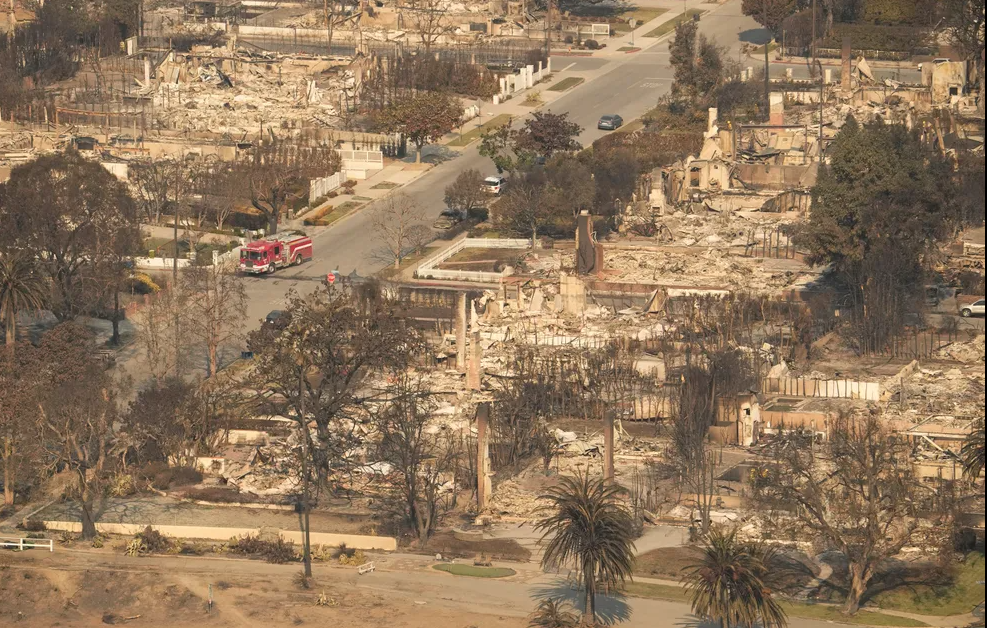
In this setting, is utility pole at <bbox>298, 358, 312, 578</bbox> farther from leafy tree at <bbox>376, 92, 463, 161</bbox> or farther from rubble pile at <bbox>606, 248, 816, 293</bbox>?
leafy tree at <bbox>376, 92, 463, 161</bbox>

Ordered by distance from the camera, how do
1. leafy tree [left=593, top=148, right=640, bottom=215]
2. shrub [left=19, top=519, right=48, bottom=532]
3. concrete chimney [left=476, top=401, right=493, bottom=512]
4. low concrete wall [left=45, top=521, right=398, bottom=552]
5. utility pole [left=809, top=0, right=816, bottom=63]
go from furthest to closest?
utility pole [left=809, top=0, right=816, bottom=63], leafy tree [left=593, top=148, right=640, bottom=215], concrete chimney [left=476, top=401, right=493, bottom=512], shrub [left=19, top=519, right=48, bottom=532], low concrete wall [left=45, top=521, right=398, bottom=552]

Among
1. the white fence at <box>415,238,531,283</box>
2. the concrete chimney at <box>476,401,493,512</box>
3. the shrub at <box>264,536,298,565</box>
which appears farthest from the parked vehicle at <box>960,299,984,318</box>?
the shrub at <box>264,536,298,565</box>

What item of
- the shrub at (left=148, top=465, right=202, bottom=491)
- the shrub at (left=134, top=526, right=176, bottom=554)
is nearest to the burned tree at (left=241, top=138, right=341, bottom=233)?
the shrub at (left=148, top=465, right=202, bottom=491)

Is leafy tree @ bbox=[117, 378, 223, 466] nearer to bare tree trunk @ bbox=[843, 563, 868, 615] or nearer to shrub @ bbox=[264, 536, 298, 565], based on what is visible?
shrub @ bbox=[264, 536, 298, 565]

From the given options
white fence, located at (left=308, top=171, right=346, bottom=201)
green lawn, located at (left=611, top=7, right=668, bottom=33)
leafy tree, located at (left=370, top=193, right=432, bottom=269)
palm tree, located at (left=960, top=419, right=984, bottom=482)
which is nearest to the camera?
palm tree, located at (left=960, top=419, right=984, bottom=482)

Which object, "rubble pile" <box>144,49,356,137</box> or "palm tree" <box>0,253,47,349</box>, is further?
"rubble pile" <box>144,49,356,137</box>

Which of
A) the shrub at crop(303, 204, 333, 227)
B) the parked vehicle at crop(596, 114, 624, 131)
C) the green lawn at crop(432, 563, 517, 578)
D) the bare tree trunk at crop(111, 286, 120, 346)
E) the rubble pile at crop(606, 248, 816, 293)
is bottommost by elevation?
the green lawn at crop(432, 563, 517, 578)

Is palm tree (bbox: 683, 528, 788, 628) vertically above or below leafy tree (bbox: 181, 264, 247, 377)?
below

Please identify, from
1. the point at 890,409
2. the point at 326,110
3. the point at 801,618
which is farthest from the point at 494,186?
the point at 801,618
